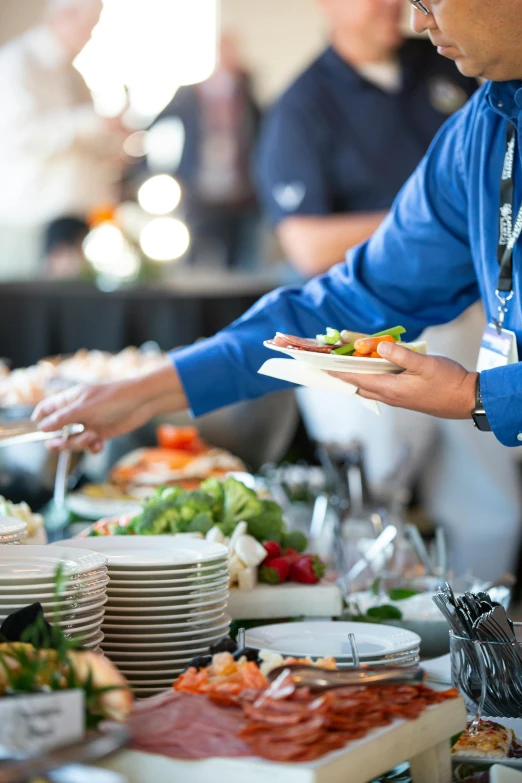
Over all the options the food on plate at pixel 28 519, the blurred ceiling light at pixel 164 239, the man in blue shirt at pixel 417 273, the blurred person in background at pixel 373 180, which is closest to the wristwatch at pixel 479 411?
the man in blue shirt at pixel 417 273

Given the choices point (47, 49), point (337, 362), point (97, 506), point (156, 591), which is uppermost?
point (47, 49)

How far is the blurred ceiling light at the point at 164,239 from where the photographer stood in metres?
6.09

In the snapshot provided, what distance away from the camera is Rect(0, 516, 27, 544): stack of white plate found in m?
1.32

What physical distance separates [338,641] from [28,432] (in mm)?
691

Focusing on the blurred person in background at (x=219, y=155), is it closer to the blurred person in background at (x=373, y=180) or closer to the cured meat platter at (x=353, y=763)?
the blurred person in background at (x=373, y=180)

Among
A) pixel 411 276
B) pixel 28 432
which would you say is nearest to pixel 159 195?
pixel 411 276

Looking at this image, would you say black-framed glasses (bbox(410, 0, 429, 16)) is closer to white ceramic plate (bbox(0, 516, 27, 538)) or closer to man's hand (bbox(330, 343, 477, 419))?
man's hand (bbox(330, 343, 477, 419))

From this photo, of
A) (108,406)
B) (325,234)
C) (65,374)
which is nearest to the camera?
(108,406)

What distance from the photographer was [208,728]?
0.98 meters

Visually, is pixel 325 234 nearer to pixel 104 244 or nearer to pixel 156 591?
pixel 104 244

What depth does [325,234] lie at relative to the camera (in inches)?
159

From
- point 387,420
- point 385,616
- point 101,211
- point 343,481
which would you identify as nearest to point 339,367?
point 385,616

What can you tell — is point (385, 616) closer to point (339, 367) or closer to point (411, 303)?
point (339, 367)

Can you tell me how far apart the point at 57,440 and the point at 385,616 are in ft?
2.14
